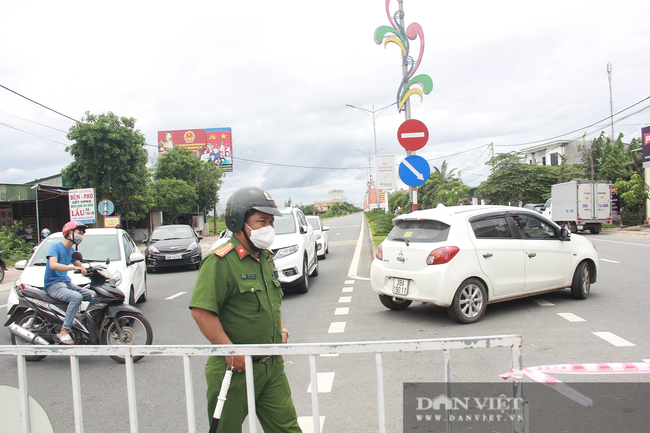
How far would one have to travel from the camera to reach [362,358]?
16.1 feet

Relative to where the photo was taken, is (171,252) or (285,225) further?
(171,252)

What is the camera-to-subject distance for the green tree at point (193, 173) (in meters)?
38.3

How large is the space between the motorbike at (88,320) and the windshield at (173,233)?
963cm

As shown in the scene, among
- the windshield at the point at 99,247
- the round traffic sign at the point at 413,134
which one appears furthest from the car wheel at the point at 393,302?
the windshield at the point at 99,247

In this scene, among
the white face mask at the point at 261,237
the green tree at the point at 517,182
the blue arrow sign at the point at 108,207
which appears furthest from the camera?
the green tree at the point at 517,182

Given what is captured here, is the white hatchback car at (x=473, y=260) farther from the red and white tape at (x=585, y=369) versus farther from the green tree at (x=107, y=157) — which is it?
the green tree at (x=107, y=157)

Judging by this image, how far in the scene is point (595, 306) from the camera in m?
6.89

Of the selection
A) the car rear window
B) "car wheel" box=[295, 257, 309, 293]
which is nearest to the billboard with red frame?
"car wheel" box=[295, 257, 309, 293]

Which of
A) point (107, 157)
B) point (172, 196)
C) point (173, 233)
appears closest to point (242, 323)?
point (173, 233)

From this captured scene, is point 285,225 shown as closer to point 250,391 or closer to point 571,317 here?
point 571,317

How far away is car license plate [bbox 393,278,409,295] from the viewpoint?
6.36 metres

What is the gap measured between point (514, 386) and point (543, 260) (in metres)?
5.29

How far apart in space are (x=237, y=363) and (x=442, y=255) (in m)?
4.24

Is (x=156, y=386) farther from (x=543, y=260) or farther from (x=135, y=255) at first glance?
(x=543, y=260)
